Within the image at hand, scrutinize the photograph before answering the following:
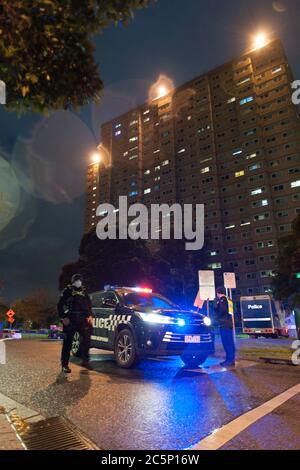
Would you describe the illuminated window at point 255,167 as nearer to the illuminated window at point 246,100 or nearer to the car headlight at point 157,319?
the illuminated window at point 246,100

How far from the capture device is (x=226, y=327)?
8461mm

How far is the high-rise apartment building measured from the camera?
70938 millimetres

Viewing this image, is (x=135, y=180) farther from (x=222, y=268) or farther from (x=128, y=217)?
(x=222, y=268)

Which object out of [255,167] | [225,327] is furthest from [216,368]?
[255,167]

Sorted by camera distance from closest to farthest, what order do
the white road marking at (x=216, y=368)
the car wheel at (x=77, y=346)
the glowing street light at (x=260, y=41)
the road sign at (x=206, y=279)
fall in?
the white road marking at (x=216, y=368) → the car wheel at (x=77, y=346) → the road sign at (x=206, y=279) → the glowing street light at (x=260, y=41)

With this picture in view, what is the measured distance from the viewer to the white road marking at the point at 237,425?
291cm

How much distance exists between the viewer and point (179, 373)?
6648 mm

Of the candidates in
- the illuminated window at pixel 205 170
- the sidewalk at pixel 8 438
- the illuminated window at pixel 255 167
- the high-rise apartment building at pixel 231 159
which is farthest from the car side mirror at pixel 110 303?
the illuminated window at pixel 205 170

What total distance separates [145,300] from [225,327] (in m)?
2.19

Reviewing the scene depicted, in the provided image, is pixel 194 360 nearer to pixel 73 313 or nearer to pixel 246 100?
pixel 73 313

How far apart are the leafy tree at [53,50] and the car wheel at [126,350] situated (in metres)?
4.73
